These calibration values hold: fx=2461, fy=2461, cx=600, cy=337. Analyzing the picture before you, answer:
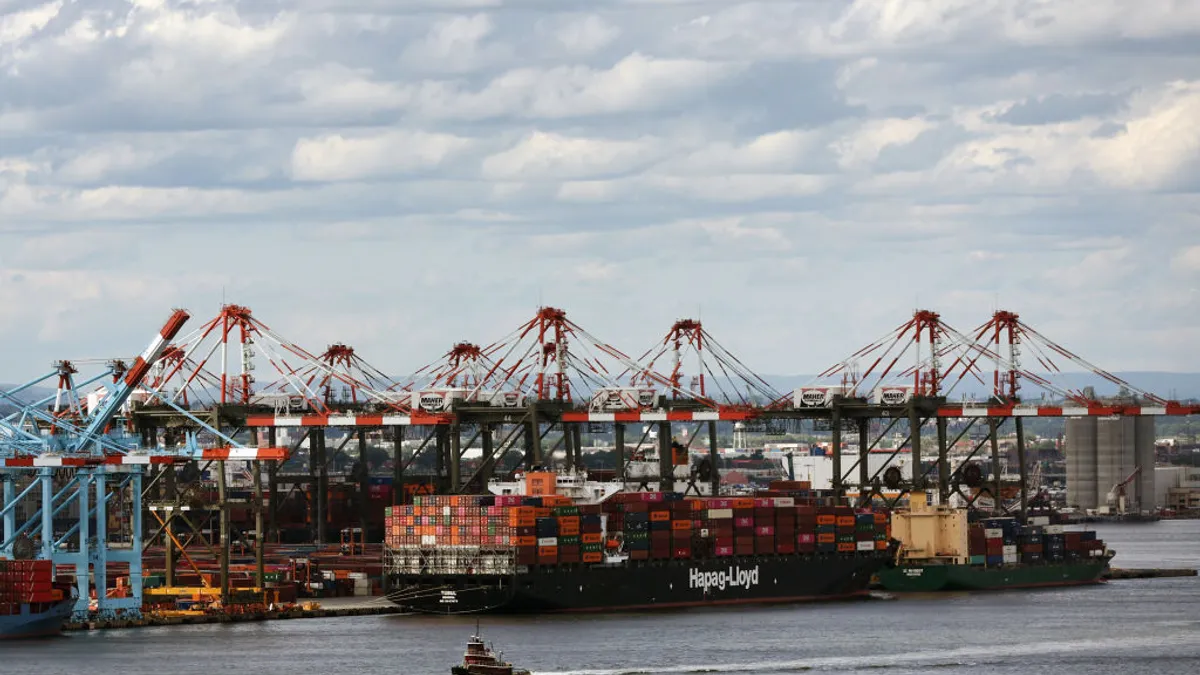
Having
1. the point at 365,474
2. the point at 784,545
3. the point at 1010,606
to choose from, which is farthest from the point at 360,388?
the point at 1010,606

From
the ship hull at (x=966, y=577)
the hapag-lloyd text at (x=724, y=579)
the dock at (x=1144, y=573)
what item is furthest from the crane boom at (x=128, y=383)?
the dock at (x=1144, y=573)

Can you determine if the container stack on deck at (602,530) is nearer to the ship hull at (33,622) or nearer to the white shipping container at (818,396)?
the white shipping container at (818,396)

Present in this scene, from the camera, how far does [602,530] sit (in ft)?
338

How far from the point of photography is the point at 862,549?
372 ft

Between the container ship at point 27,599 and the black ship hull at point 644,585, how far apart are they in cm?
1574

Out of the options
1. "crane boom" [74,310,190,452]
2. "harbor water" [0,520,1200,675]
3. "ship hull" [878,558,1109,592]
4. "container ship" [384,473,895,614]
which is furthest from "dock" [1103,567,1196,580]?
"crane boom" [74,310,190,452]

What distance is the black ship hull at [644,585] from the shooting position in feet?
325

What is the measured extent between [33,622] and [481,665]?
2266 centimetres

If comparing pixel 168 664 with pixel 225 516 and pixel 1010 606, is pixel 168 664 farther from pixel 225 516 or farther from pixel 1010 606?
pixel 1010 606

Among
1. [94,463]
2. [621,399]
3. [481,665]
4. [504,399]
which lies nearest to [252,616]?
[94,463]

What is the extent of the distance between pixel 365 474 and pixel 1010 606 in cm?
4393

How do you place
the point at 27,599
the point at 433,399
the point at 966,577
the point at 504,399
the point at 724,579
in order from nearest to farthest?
the point at 27,599
the point at 724,579
the point at 966,577
the point at 504,399
the point at 433,399

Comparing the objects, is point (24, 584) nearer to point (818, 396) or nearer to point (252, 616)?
point (252, 616)

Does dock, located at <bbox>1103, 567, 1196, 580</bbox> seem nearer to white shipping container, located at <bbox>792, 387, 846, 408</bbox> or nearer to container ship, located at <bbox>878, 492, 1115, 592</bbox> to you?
container ship, located at <bbox>878, 492, 1115, 592</bbox>
